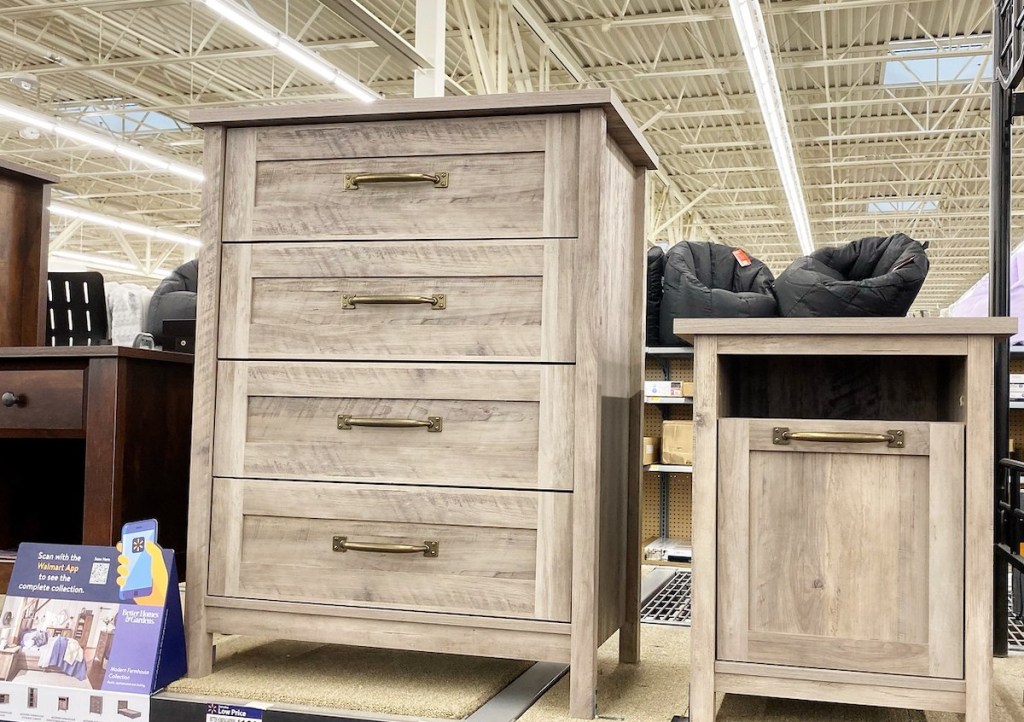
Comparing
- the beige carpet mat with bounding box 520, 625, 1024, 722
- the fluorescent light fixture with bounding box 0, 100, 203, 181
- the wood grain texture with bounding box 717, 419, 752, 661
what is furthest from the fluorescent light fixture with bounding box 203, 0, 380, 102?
the wood grain texture with bounding box 717, 419, 752, 661

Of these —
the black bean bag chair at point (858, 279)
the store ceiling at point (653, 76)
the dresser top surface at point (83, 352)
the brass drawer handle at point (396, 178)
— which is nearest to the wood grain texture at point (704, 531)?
the brass drawer handle at point (396, 178)

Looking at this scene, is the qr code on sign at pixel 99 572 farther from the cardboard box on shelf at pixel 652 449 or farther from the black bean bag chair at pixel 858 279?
the cardboard box on shelf at pixel 652 449

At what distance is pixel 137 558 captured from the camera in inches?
73.0

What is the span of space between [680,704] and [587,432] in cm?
54

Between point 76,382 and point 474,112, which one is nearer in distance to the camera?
point 474,112

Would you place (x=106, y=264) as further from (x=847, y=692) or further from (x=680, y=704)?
(x=847, y=692)

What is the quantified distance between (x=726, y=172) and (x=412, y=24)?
672cm

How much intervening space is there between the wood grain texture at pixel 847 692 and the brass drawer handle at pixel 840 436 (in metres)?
0.39

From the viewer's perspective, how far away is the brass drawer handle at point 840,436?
1.63 meters

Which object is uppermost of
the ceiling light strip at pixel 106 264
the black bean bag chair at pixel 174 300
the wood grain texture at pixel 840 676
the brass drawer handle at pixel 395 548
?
the ceiling light strip at pixel 106 264

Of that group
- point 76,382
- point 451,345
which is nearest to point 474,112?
point 451,345

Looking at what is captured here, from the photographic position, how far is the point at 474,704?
179cm

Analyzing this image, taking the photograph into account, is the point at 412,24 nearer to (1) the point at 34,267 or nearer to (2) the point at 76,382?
(1) the point at 34,267

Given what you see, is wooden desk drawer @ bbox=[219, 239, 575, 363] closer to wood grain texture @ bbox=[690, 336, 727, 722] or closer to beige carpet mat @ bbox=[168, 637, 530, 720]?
wood grain texture @ bbox=[690, 336, 727, 722]
